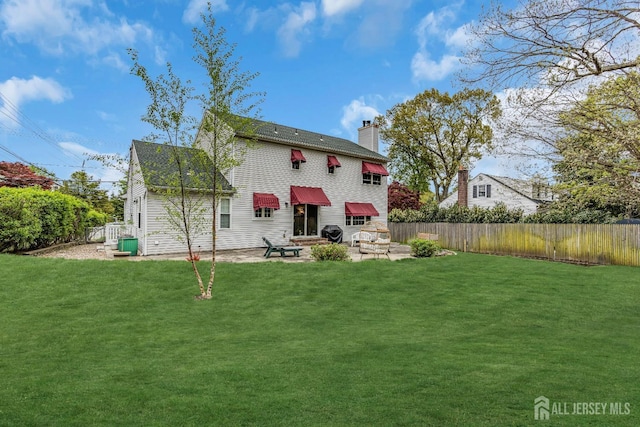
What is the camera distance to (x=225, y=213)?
18.4 metres

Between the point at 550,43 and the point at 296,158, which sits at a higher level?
the point at 296,158

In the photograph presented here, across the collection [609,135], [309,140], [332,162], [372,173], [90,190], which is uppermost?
[309,140]

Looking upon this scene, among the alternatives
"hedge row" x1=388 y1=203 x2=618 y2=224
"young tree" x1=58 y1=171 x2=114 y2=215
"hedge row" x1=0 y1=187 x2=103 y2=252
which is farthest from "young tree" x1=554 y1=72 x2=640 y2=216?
"young tree" x1=58 y1=171 x2=114 y2=215

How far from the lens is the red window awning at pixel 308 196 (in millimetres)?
20500

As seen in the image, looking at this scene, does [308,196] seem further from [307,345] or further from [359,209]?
[307,345]

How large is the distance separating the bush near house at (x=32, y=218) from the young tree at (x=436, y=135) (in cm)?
3174

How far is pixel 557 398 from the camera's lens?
3.82 m

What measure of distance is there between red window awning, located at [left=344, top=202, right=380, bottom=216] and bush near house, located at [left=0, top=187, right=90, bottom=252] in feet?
53.0

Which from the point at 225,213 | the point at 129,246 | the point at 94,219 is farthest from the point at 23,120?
the point at 225,213

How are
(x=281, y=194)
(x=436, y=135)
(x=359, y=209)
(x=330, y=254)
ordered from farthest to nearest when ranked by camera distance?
(x=436, y=135), (x=359, y=209), (x=281, y=194), (x=330, y=254)

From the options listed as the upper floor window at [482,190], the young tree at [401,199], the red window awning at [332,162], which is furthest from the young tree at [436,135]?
the red window awning at [332,162]

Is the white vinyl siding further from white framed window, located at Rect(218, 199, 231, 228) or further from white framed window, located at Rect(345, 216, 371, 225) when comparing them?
white framed window, located at Rect(218, 199, 231, 228)

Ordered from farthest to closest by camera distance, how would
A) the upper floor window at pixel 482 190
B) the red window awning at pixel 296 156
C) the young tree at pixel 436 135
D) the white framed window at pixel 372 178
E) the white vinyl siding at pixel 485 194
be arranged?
1. the young tree at pixel 436 135
2. the upper floor window at pixel 482 190
3. the white vinyl siding at pixel 485 194
4. the white framed window at pixel 372 178
5. the red window awning at pixel 296 156

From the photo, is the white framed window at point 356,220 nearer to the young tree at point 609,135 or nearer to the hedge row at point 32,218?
the hedge row at point 32,218
